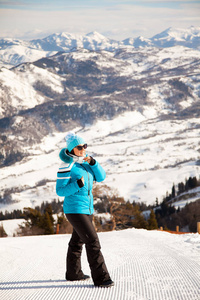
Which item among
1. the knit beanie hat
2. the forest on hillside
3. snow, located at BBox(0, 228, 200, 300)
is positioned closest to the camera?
snow, located at BBox(0, 228, 200, 300)

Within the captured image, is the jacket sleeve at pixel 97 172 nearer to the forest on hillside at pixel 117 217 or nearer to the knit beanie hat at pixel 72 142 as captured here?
the knit beanie hat at pixel 72 142

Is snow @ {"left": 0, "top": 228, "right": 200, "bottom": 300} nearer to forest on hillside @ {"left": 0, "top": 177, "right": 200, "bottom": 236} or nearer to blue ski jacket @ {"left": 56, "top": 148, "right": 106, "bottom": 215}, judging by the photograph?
blue ski jacket @ {"left": 56, "top": 148, "right": 106, "bottom": 215}

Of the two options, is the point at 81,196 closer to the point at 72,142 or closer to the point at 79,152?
the point at 79,152

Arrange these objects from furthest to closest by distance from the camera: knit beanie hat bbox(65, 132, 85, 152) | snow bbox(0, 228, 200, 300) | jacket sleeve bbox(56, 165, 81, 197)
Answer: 1. knit beanie hat bbox(65, 132, 85, 152)
2. jacket sleeve bbox(56, 165, 81, 197)
3. snow bbox(0, 228, 200, 300)

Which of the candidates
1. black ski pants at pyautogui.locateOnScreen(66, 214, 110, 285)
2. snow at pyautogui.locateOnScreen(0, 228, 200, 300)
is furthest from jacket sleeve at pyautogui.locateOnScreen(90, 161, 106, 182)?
snow at pyautogui.locateOnScreen(0, 228, 200, 300)

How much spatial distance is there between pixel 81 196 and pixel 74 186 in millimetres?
292

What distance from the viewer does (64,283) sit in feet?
23.3

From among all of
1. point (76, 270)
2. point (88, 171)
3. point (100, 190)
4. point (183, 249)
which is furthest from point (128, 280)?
point (100, 190)

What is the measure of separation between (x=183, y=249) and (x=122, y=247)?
2.08 meters

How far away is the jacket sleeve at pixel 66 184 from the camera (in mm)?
6641

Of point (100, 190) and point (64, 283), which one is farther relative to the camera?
point (100, 190)

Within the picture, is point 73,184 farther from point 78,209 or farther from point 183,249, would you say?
point 183,249

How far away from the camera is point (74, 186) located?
21.8 ft

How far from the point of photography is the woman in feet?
22.0
